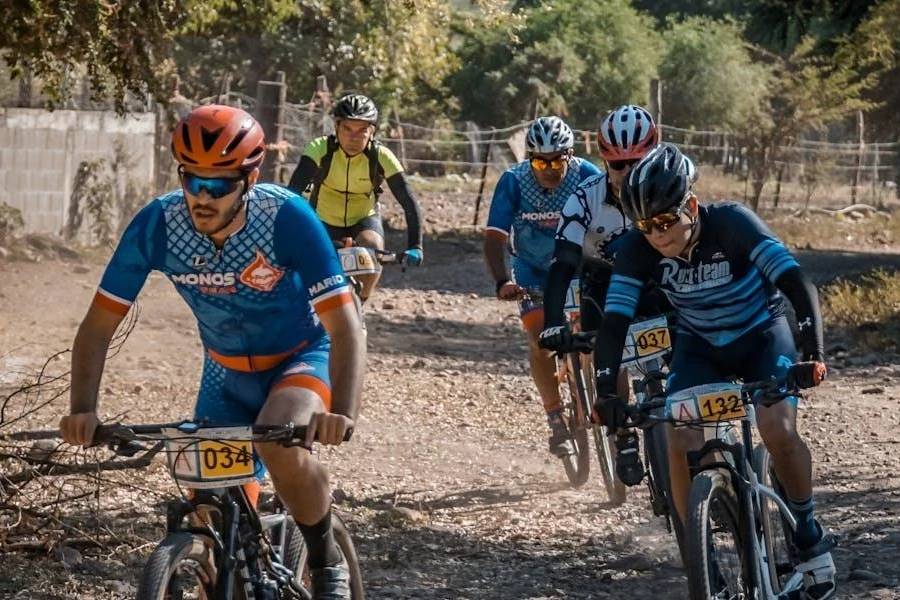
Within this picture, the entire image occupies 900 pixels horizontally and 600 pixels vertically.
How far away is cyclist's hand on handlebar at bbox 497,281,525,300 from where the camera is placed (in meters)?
8.45

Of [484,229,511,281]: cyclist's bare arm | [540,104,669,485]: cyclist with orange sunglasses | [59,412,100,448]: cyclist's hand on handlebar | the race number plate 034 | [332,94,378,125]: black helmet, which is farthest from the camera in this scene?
[332,94,378,125]: black helmet

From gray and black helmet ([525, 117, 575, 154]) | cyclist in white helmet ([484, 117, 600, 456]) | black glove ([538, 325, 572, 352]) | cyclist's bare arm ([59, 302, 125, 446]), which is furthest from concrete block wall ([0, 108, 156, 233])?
cyclist's bare arm ([59, 302, 125, 446])

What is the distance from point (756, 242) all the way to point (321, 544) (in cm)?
186

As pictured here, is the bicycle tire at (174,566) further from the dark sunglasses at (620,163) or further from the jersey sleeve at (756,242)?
the dark sunglasses at (620,163)

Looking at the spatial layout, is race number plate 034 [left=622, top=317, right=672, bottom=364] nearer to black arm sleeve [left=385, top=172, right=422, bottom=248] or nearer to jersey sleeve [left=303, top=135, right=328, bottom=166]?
black arm sleeve [left=385, top=172, right=422, bottom=248]

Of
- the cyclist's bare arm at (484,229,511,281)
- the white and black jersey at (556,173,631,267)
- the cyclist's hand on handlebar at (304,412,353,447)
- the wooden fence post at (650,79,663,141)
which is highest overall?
the wooden fence post at (650,79,663,141)

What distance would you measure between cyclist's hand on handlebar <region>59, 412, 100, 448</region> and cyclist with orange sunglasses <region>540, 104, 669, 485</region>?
287cm

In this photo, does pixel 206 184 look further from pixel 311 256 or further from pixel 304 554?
pixel 304 554

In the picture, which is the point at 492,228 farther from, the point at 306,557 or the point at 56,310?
the point at 56,310

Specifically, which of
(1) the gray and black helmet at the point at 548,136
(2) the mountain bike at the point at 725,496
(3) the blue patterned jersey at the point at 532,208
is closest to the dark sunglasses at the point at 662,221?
(2) the mountain bike at the point at 725,496

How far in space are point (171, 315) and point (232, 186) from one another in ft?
32.7

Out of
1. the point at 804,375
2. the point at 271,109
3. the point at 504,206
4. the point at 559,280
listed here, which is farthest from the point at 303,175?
the point at 271,109

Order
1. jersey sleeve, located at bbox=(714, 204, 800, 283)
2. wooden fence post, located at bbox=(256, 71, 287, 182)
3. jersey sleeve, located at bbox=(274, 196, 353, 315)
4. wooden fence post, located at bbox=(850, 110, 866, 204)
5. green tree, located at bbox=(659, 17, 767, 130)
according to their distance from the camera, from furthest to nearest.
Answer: green tree, located at bbox=(659, 17, 767, 130)
wooden fence post, located at bbox=(850, 110, 866, 204)
wooden fence post, located at bbox=(256, 71, 287, 182)
jersey sleeve, located at bbox=(714, 204, 800, 283)
jersey sleeve, located at bbox=(274, 196, 353, 315)

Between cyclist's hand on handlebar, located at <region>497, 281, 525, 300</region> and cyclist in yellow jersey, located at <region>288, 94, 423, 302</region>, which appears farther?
cyclist in yellow jersey, located at <region>288, 94, 423, 302</region>
